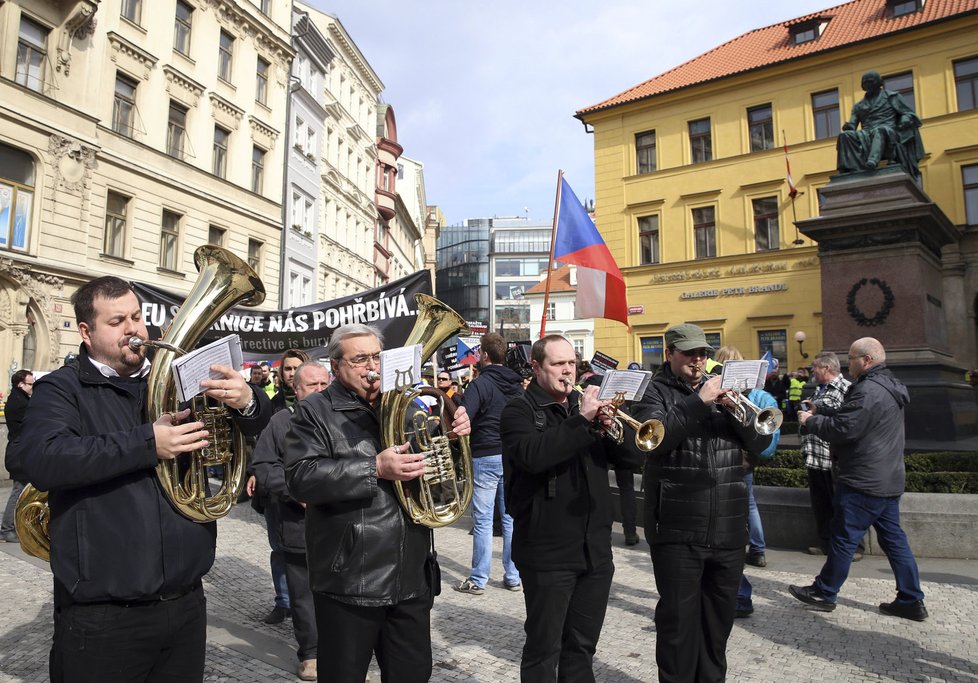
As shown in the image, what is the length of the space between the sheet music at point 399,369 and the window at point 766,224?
1042 inches

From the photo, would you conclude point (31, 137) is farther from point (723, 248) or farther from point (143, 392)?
point (723, 248)

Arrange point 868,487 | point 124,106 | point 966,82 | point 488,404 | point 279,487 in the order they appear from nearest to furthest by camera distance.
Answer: point 279,487 → point 868,487 → point 488,404 → point 124,106 → point 966,82

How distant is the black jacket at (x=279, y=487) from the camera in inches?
181

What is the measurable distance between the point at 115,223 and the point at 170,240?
2349 millimetres

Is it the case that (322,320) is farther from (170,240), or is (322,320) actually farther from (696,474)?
(170,240)

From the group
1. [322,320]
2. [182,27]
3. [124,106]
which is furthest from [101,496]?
[182,27]

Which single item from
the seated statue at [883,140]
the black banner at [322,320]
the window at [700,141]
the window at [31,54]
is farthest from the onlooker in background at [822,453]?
the window at [700,141]

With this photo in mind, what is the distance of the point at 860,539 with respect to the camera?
5250 mm

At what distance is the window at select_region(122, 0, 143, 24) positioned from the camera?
21828 mm

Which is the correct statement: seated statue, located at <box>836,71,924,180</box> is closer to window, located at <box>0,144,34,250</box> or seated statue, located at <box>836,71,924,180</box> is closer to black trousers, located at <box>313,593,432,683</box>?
black trousers, located at <box>313,593,432,683</box>

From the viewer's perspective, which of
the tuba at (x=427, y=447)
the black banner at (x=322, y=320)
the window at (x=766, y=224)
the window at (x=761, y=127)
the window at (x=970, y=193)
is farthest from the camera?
A: the window at (x=761, y=127)

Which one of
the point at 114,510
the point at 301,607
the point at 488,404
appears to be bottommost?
the point at 301,607

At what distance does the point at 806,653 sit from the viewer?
4527 mm

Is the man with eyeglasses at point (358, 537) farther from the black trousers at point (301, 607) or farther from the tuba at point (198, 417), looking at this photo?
the black trousers at point (301, 607)
